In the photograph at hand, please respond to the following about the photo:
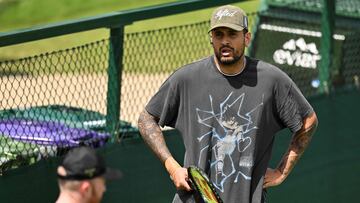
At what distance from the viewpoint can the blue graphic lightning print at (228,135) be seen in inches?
269

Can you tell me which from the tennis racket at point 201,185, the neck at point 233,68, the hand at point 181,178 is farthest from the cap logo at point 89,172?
the neck at point 233,68

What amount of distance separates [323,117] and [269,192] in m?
0.88

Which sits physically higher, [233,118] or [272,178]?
[233,118]

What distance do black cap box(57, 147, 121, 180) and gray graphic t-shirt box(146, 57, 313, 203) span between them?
155cm

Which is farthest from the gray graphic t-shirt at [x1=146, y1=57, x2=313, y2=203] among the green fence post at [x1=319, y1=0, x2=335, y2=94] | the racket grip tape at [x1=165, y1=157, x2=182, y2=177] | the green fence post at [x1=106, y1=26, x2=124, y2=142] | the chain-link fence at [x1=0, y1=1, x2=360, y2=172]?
the green fence post at [x1=319, y1=0, x2=335, y2=94]

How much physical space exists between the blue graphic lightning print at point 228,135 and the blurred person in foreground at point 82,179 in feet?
5.29

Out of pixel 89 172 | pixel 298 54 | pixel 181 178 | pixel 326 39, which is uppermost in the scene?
pixel 89 172

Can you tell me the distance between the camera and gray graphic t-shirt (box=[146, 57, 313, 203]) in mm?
6848

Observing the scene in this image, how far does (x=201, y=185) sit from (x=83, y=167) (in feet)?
4.82

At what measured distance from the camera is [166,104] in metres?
6.96

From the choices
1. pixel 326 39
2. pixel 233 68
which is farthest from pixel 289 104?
pixel 326 39

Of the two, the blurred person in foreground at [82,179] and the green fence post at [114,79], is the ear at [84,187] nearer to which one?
the blurred person in foreground at [82,179]

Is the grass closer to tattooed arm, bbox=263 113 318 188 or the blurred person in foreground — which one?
tattooed arm, bbox=263 113 318 188

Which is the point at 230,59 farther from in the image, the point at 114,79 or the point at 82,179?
the point at 82,179
